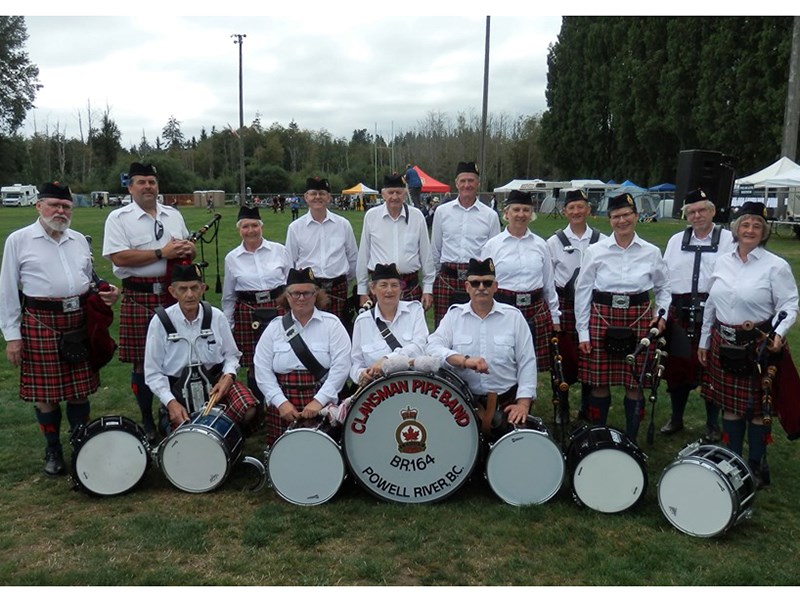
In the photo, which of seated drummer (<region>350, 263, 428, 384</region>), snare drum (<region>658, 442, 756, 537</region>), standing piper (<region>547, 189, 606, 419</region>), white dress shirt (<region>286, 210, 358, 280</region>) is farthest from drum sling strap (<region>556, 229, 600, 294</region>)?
snare drum (<region>658, 442, 756, 537</region>)

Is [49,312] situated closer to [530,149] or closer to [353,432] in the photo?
[353,432]

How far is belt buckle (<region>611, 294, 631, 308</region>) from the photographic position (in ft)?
14.6

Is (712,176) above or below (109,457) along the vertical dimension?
above

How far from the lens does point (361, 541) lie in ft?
11.3

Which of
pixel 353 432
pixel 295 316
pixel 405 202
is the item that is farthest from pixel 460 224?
pixel 353 432

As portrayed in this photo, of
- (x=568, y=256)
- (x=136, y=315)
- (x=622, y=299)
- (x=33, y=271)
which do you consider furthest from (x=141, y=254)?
(x=622, y=299)

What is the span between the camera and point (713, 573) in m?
3.09

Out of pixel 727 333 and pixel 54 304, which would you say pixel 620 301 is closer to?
pixel 727 333

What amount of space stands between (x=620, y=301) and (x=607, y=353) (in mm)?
363

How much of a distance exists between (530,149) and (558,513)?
61.8m

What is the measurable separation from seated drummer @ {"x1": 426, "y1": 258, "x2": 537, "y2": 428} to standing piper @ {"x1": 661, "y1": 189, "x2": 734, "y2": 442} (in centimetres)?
131

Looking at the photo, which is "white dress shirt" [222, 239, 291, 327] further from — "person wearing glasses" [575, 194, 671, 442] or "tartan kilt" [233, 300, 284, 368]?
"person wearing glasses" [575, 194, 671, 442]

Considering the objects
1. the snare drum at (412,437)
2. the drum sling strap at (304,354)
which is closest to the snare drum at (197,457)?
the drum sling strap at (304,354)

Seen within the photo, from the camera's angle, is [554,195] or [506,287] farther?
[554,195]
